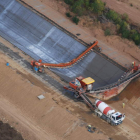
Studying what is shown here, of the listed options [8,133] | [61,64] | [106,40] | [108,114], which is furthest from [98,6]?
[8,133]

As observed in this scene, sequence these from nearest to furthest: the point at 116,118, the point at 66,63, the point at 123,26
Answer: the point at 116,118 → the point at 66,63 → the point at 123,26

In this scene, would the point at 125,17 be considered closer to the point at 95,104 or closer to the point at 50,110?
the point at 95,104

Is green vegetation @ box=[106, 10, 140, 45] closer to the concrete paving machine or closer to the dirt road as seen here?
the dirt road

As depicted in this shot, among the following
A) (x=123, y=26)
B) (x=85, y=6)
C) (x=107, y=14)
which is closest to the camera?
(x=123, y=26)

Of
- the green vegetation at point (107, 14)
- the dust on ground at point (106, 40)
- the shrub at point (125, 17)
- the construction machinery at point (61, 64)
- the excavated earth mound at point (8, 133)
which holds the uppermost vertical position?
the shrub at point (125, 17)

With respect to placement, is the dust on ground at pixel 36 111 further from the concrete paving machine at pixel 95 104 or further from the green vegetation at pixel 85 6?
the green vegetation at pixel 85 6

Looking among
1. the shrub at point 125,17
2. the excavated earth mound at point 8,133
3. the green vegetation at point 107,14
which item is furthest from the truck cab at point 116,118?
the shrub at point 125,17

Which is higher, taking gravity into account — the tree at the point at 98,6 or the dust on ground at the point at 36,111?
the tree at the point at 98,6
